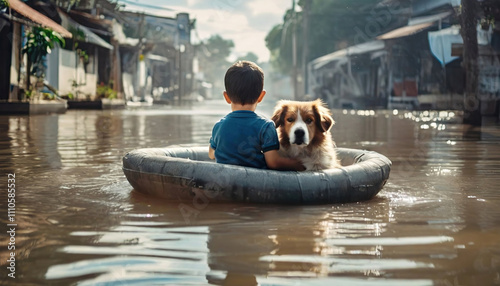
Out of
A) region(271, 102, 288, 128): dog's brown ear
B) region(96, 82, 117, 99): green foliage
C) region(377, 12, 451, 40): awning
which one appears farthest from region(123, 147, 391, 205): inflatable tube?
region(96, 82, 117, 99): green foliage

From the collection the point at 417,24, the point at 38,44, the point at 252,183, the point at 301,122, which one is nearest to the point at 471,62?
the point at 38,44

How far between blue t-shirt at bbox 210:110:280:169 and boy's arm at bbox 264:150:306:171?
0.19ft

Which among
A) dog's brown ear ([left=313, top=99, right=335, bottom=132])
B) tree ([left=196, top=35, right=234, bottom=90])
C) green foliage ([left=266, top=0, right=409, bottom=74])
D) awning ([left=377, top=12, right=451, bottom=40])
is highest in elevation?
tree ([left=196, top=35, right=234, bottom=90])

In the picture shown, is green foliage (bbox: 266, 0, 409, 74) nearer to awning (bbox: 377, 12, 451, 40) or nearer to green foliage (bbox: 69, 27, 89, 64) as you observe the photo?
awning (bbox: 377, 12, 451, 40)

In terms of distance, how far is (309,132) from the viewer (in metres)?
5.04

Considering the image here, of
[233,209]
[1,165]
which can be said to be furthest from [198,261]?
[1,165]

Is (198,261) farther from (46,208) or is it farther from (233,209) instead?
(46,208)

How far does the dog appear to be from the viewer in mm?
5051

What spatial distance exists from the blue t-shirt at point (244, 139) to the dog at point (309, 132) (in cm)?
18

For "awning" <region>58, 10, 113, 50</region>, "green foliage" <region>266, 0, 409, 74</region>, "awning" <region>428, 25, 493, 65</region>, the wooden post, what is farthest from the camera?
"green foliage" <region>266, 0, 409, 74</region>

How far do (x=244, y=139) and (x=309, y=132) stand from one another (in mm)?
513

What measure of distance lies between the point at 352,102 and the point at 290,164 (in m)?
34.1

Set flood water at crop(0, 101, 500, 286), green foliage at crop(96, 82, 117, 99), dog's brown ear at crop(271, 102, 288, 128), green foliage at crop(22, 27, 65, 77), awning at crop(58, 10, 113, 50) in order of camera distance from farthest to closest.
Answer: green foliage at crop(96, 82, 117, 99) → awning at crop(58, 10, 113, 50) → green foliage at crop(22, 27, 65, 77) → dog's brown ear at crop(271, 102, 288, 128) → flood water at crop(0, 101, 500, 286)

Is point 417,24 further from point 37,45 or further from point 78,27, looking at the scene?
point 37,45
